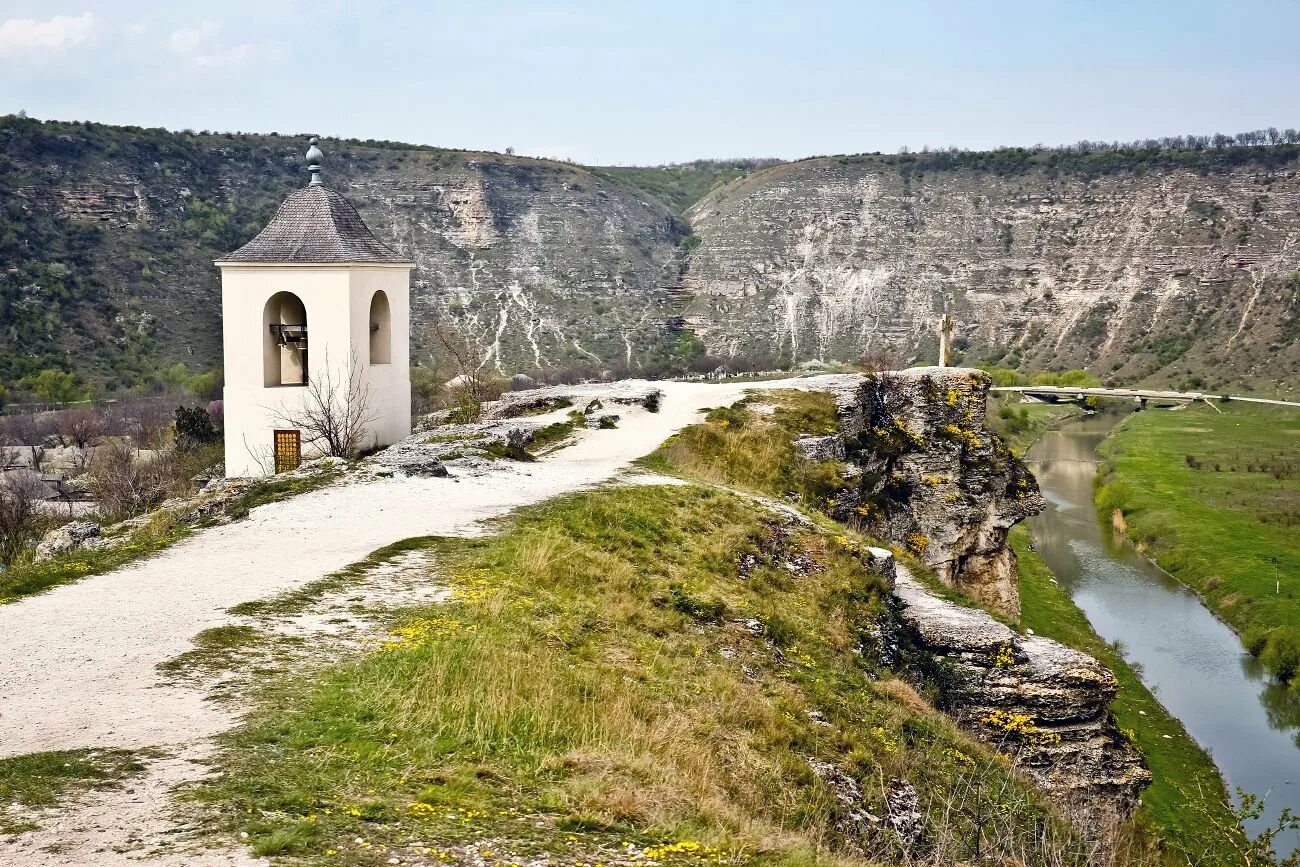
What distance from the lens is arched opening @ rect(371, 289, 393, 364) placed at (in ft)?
71.4

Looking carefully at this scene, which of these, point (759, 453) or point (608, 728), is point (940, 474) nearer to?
point (759, 453)

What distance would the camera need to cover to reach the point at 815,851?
6.60 meters

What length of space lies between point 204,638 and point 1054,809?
679 centimetres

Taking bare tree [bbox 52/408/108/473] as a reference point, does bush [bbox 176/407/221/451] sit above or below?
above

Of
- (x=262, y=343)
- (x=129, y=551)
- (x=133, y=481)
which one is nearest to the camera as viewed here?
(x=129, y=551)

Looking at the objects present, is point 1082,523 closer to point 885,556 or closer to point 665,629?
point 885,556

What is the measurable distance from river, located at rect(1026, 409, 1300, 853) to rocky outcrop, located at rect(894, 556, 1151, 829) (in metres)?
4.04

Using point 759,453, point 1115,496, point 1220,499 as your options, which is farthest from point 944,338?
point 1220,499

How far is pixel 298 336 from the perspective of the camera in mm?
20969

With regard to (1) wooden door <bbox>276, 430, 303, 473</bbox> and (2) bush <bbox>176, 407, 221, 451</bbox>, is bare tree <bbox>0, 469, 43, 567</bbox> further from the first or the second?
(2) bush <bbox>176, 407, 221, 451</bbox>

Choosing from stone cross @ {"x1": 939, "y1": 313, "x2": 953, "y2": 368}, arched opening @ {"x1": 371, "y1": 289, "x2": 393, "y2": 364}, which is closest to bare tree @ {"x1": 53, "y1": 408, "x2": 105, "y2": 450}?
arched opening @ {"x1": 371, "y1": 289, "x2": 393, "y2": 364}

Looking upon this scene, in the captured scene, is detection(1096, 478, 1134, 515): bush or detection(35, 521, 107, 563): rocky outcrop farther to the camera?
detection(1096, 478, 1134, 515): bush

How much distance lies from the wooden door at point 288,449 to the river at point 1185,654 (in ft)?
50.1

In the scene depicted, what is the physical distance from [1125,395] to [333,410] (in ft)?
208
